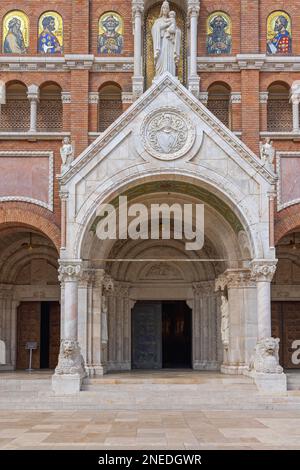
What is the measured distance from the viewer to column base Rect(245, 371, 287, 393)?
2075 centimetres

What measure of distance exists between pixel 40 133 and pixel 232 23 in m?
7.52

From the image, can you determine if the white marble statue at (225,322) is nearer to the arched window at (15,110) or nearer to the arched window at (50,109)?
the arched window at (50,109)

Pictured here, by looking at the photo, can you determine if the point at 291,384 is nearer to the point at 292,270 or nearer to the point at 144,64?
Answer: the point at 292,270

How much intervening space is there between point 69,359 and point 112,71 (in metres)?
9.96

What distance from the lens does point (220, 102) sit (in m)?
26.0

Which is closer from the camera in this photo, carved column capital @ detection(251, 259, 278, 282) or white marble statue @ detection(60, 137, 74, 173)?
carved column capital @ detection(251, 259, 278, 282)

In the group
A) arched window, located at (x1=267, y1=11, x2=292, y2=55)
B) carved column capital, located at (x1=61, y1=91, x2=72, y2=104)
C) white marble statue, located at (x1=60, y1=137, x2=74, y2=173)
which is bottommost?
white marble statue, located at (x1=60, y1=137, x2=74, y2=173)

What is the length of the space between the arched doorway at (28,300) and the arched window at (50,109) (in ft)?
13.3

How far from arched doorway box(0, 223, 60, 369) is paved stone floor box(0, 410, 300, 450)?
871 cm

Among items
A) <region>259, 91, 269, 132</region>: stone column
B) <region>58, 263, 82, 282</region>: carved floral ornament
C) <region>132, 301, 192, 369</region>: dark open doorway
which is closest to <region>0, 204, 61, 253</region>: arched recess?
<region>58, 263, 82, 282</region>: carved floral ornament

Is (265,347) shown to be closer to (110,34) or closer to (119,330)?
(119,330)

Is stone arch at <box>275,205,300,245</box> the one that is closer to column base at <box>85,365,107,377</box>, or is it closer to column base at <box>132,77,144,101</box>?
column base at <box>132,77,144,101</box>

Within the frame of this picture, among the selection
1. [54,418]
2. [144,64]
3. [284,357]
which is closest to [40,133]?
[144,64]

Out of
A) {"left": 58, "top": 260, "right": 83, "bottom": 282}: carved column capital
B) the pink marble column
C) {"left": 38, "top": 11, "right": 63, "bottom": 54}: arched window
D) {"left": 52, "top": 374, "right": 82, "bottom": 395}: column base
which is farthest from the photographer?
{"left": 38, "top": 11, "right": 63, "bottom": 54}: arched window
